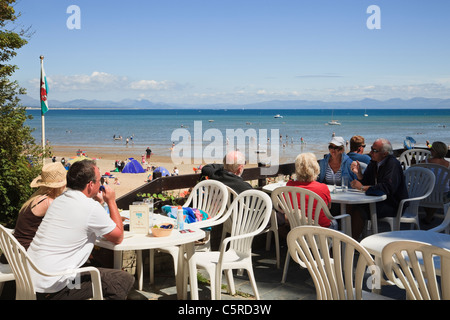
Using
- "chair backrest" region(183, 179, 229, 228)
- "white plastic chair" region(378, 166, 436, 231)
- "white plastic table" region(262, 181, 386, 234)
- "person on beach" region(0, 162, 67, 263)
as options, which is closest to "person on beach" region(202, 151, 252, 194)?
"chair backrest" region(183, 179, 229, 228)

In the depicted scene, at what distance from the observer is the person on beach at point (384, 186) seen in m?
4.51

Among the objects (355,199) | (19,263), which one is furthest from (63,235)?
(355,199)

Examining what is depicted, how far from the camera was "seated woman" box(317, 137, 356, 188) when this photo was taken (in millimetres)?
4973

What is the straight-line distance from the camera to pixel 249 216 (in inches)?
142

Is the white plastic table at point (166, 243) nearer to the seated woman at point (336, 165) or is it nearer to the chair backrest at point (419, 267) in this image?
the chair backrest at point (419, 267)

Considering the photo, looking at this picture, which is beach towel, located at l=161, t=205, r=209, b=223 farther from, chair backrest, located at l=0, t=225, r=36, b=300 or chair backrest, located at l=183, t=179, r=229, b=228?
chair backrest, located at l=0, t=225, r=36, b=300

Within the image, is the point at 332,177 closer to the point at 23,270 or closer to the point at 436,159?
the point at 436,159

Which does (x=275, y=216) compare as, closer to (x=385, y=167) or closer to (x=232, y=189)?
(x=232, y=189)

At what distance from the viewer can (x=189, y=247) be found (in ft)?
10.3

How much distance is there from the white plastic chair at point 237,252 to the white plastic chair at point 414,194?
5.95ft

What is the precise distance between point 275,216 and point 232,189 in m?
0.56

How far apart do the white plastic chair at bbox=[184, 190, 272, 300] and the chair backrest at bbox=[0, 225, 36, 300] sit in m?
1.11

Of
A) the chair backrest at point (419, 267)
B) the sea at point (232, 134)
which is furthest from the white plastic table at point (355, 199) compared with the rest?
the sea at point (232, 134)

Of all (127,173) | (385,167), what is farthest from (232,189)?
(127,173)
